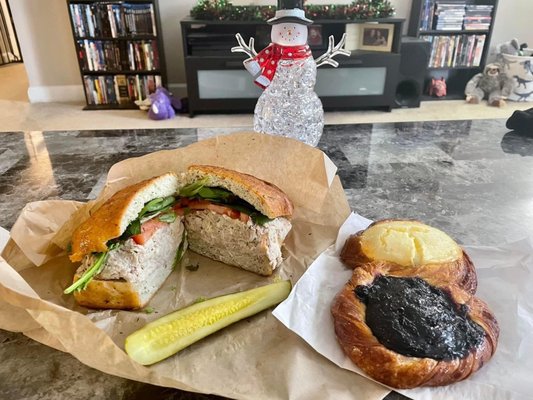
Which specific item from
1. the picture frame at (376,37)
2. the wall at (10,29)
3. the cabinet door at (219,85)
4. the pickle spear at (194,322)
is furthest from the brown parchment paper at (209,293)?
the wall at (10,29)

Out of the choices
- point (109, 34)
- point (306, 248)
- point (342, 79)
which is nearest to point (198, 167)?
point (306, 248)

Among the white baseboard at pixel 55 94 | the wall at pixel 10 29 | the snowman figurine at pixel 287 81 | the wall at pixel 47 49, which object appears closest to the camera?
the snowman figurine at pixel 287 81

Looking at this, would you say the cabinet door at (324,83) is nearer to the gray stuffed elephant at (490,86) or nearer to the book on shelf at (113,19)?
the book on shelf at (113,19)

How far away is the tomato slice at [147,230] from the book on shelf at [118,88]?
293cm

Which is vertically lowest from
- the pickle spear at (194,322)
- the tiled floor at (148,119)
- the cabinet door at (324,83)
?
the tiled floor at (148,119)

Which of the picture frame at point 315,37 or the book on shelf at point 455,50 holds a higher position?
the picture frame at point 315,37

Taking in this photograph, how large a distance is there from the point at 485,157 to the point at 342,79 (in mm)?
2196

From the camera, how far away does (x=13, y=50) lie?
18.3 feet

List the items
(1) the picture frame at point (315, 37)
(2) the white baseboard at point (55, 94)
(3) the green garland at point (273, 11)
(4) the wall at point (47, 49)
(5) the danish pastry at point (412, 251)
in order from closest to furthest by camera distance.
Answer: (5) the danish pastry at point (412, 251), (3) the green garland at point (273, 11), (1) the picture frame at point (315, 37), (4) the wall at point (47, 49), (2) the white baseboard at point (55, 94)

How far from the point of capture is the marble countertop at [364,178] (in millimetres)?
656

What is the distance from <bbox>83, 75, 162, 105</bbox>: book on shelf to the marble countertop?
2.03 m

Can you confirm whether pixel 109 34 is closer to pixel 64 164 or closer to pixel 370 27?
pixel 370 27

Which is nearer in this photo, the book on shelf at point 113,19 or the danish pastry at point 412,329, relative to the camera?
the danish pastry at point 412,329

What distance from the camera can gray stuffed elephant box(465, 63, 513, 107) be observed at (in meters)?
3.72
